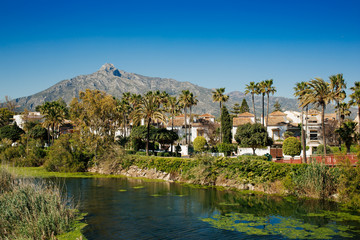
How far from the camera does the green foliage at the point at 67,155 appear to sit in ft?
149

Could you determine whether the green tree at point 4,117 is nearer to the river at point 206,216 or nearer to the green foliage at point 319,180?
the river at point 206,216

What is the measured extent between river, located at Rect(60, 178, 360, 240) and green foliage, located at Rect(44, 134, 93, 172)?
15347mm

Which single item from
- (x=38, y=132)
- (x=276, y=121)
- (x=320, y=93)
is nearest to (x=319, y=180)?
(x=320, y=93)

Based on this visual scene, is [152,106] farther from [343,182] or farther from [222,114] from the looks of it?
[343,182]

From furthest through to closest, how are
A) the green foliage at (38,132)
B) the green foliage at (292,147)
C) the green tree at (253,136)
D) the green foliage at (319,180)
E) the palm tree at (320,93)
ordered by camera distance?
the green foliage at (38,132), the green tree at (253,136), the green foliage at (292,147), the palm tree at (320,93), the green foliage at (319,180)

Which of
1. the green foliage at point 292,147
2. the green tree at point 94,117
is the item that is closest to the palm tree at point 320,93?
the green foliage at point 292,147

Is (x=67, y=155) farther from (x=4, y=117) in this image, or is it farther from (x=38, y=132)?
(x=4, y=117)

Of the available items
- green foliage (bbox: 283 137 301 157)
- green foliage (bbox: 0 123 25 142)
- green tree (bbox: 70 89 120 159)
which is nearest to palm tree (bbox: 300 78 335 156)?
green foliage (bbox: 283 137 301 157)

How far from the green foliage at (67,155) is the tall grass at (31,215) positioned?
2917 cm

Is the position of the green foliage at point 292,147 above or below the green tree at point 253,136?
below

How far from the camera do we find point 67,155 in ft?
151

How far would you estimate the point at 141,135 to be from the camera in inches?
2400

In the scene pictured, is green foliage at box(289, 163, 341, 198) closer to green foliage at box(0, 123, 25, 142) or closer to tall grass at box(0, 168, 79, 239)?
tall grass at box(0, 168, 79, 239)

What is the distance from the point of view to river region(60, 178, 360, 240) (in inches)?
675
